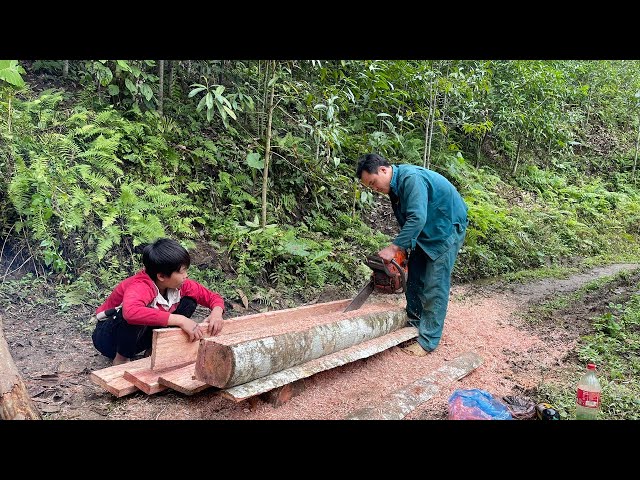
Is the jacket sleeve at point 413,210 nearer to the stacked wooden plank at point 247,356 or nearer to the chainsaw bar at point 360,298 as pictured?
the chainsaw bar at point 360,298

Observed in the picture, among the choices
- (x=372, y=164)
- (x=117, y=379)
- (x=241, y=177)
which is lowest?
(x=117, y=379)

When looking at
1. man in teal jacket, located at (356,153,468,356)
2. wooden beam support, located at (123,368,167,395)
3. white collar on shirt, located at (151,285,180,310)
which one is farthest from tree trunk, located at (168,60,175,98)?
wooden beam support, located at (123,368,167,395)

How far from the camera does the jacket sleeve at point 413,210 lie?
13.7 ft

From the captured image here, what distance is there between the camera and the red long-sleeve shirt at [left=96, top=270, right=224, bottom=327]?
301cm

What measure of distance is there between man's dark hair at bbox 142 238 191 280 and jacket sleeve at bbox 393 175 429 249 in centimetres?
195

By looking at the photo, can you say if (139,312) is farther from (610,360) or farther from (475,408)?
(610,360)

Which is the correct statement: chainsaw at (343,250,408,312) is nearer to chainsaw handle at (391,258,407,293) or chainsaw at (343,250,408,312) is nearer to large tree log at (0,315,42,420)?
chainsaw handle at (391,258,407,293)

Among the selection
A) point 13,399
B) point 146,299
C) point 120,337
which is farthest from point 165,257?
point 13,399

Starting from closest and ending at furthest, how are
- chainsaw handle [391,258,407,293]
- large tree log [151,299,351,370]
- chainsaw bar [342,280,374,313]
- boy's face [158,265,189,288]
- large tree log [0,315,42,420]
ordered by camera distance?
large tree log [0,315,42,420] → large tree log [151,299,351,370] → boy's face [158,265,189,288] → chainsaw handle [391,258,407,293] → chainsaw bar [342,280,374,313]

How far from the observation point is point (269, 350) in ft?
9.35

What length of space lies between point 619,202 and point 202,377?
44.9 ft

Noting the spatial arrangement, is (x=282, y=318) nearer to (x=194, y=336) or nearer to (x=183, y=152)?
(x=194, y=336)

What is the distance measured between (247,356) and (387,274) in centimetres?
202

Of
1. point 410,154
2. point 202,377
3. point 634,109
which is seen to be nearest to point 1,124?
point 202,377
